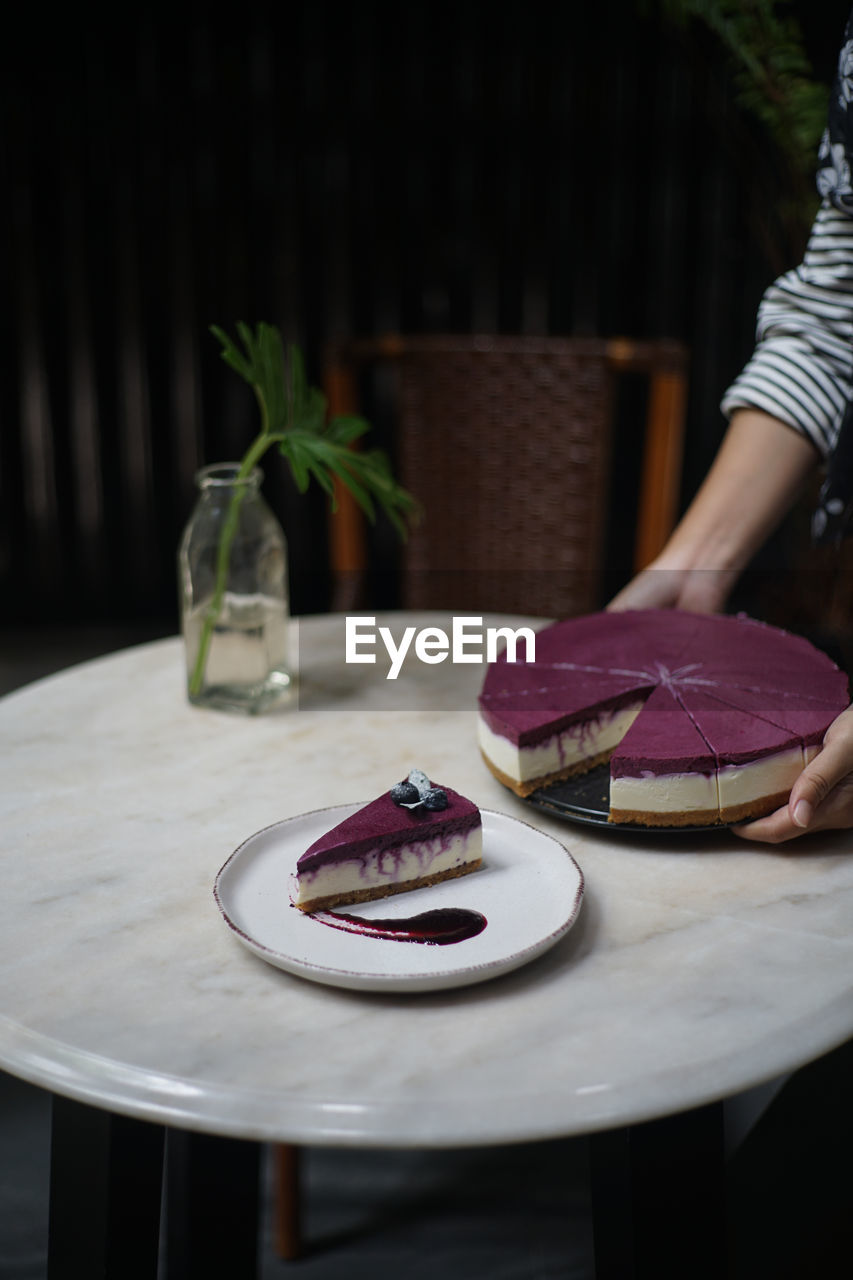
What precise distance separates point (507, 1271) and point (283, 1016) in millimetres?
1126

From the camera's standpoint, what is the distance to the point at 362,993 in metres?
0.87

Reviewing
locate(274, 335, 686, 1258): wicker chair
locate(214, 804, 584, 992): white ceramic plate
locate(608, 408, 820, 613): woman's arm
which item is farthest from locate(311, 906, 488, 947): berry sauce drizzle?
locate(274, 335, 686, 1258): wicker chair

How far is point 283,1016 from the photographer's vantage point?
2.77 feet

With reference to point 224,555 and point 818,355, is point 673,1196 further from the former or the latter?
point 818,355

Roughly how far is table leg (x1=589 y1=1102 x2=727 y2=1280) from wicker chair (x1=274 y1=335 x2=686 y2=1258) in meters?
1.39

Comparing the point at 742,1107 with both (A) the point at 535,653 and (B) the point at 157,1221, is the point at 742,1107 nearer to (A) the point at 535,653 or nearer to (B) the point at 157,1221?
(A) the point at 535,653

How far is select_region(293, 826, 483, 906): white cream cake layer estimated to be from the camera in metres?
0.97

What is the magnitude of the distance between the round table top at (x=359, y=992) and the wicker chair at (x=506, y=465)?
3.45 feet

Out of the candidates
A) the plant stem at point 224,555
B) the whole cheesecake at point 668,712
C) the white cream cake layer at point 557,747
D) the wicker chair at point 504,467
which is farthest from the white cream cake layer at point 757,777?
the wicker chair at point 504,467

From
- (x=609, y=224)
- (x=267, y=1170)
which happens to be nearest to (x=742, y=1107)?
(x=267, y=1170)

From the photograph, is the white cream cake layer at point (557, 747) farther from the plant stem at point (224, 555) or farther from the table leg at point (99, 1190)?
the table leg at point (99, 1190)

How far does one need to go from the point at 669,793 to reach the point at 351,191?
3468mm

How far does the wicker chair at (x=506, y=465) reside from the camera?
226 cm

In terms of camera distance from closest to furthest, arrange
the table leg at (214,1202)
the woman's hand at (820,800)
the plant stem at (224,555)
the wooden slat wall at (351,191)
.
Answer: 1. the woman's hand at (820,800)
2. the table leg at (214,1202)
3. the plant stem at (224,555)
4. the wooden slat wall at (351,191)
